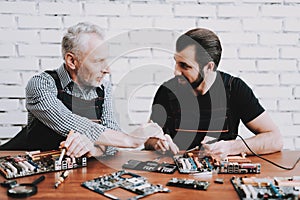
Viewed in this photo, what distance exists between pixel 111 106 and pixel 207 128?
1.61 feet

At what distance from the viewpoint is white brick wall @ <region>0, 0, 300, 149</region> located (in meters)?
2.79

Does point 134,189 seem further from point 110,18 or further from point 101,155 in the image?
point 110,18

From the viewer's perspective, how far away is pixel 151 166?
1.76 m

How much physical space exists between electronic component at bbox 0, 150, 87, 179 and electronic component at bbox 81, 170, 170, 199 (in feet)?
0.57

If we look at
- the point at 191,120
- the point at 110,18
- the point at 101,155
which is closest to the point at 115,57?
the point at 110,18

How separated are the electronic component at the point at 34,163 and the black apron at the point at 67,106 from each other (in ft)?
0.99

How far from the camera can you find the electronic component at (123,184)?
150 centimetres

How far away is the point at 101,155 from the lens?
1.93 metres

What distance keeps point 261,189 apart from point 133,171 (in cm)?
49

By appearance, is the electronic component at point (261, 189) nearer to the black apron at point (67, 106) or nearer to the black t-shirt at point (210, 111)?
the black t-shirt at point (210, 111)

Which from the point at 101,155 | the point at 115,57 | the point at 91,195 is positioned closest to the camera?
the point at 91,195

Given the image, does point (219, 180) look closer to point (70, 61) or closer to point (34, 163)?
point (34, 163)

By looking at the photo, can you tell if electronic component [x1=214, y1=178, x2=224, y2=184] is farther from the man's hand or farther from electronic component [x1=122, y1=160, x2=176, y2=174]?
the man's hand

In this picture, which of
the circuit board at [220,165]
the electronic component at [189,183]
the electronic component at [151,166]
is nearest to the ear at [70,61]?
the electronic component at [151,166]
